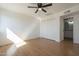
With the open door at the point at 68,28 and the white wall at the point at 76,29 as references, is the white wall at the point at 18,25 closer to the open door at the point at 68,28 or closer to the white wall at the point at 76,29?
Answer: the open door at the point at 68,28

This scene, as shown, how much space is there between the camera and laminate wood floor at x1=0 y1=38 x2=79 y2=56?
1658 mm

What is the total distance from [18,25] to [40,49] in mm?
594

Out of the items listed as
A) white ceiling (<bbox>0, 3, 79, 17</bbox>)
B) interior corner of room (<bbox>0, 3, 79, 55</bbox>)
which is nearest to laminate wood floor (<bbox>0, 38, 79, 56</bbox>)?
interior corner of room (<bbox>0, 3, 79, 55</bbox>)

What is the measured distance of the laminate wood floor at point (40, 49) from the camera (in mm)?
1658

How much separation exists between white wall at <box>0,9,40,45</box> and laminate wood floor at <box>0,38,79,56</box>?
0.41ft

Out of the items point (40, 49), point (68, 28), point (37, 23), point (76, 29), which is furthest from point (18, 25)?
point (76, 29)

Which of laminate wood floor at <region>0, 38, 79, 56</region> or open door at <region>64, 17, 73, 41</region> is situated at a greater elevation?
open door at <region>64, 17, 73, 41</region>

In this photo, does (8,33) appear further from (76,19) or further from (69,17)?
(76,19)

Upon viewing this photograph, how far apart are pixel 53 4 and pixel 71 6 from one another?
0.32 metres

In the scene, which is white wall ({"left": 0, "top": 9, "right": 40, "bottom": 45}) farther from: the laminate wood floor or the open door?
the open door

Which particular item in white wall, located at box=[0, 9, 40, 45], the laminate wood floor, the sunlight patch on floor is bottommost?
the laminate wood floor

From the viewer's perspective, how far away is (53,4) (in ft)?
5.49

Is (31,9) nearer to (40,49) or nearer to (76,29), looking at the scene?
(40,49)

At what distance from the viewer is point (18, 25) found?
175 cm
